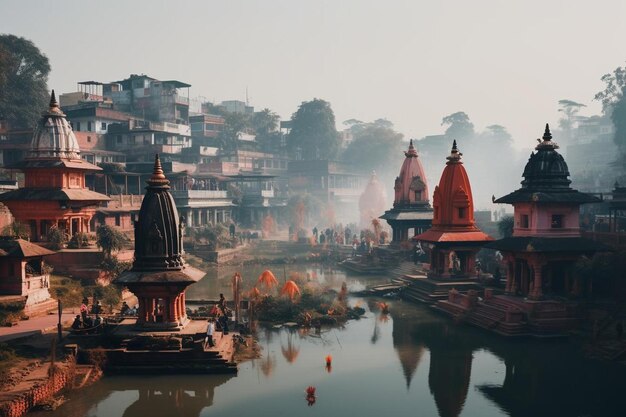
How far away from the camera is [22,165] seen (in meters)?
37.9

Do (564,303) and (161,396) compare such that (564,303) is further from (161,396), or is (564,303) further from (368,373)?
(161,396)

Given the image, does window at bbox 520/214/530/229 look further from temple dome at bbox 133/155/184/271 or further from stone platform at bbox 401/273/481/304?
temple dome at bbox 133/155/184/271

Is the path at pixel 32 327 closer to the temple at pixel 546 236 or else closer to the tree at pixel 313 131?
the temple at pixel 546 236

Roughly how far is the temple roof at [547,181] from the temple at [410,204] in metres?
17.8

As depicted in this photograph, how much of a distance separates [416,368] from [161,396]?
922 centimetres

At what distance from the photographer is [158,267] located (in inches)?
913

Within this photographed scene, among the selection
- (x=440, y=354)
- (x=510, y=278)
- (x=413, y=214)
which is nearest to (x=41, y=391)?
(x=440, y=354)

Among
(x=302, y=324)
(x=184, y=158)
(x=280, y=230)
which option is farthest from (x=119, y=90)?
(x=302, y=324)

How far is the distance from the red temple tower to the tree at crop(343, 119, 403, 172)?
7594 centimetres

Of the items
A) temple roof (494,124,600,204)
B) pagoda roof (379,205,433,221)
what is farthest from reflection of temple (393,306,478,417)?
pagoda roof (379,205,433,221)

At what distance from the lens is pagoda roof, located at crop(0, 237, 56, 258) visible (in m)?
27.7

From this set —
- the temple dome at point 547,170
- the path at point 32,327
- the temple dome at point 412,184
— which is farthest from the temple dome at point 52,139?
the temple dome at point 547,170

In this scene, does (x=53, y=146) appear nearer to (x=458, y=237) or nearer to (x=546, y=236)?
(x=458, y=237)

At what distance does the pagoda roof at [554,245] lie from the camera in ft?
95.7
